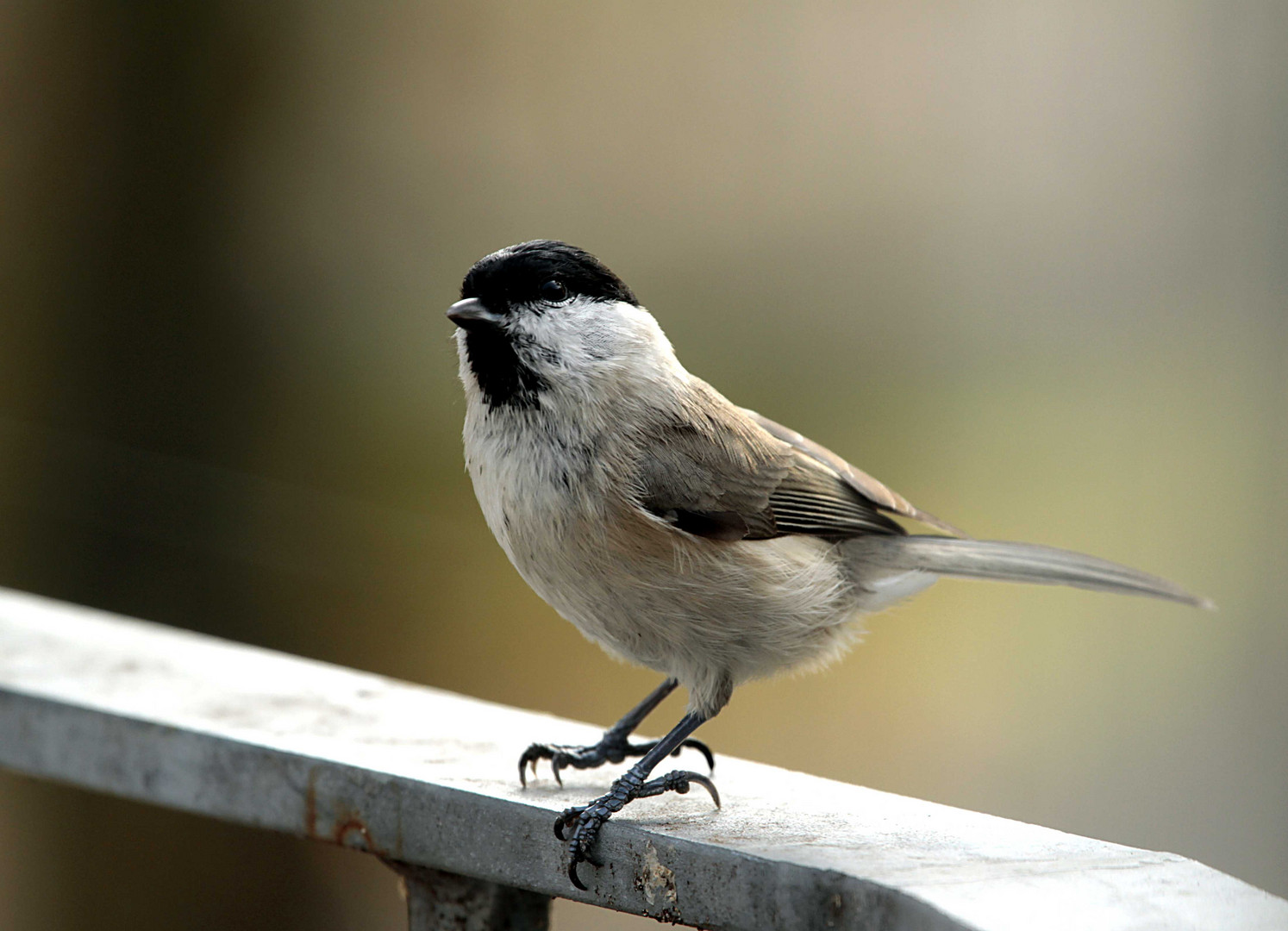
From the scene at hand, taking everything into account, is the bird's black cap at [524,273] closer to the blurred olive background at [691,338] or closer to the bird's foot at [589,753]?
the bird's foot at [589,753]

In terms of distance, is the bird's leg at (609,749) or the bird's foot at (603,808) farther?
the bird's leg at (609,749)

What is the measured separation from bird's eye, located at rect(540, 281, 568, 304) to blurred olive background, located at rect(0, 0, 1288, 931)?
306cm

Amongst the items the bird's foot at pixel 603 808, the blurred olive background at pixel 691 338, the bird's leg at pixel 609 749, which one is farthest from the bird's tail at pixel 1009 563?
the blurred olive background at pixel 691 338

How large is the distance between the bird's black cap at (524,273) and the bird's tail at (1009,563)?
0.74 m

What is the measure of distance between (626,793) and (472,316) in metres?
0.74

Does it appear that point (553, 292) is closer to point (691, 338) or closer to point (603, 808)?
point (603, 808)

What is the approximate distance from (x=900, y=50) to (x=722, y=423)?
3.90 meters

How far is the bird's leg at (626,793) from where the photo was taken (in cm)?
158

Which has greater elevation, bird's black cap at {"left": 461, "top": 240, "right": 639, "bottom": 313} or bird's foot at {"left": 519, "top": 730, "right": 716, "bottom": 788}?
bird's black cap at {"left": 461, "top": 240, "right": 639, "bottom": 313}

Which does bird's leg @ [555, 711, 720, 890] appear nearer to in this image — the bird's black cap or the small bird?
the small bird

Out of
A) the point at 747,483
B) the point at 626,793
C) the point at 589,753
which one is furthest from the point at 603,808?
the point at 747,483

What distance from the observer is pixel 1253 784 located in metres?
4.62

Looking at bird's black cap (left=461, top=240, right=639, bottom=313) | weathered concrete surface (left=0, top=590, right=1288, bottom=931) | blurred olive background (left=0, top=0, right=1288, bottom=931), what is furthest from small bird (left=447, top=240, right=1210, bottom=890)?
blurred olive background (left=0, top=0, right=1288, bottom=931)

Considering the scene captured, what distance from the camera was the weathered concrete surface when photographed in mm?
1314
